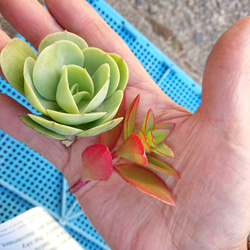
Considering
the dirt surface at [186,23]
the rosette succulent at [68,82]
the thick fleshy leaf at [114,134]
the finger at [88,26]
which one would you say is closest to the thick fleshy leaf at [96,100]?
the rosette succulent at [68,82]

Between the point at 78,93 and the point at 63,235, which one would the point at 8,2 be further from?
the point at 63,235

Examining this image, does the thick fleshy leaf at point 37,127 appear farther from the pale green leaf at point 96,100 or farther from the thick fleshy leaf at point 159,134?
the thick fleshy leaf at point 159,134

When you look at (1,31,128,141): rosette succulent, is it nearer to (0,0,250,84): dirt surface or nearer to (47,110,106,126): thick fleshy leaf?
(47,110,106,126): thick fleshy leaf

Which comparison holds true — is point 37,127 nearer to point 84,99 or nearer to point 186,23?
point 84,99

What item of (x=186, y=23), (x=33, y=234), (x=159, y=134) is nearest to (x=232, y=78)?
(x=159, y=134)

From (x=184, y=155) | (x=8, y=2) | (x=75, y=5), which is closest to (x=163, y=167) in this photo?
(x=184, y=155)

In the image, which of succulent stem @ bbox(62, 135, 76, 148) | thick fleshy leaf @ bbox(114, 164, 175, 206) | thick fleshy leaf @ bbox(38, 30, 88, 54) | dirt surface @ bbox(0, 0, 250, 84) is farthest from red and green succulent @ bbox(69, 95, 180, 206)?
dirt surface @ bbox(0, 0, 250, 84)
